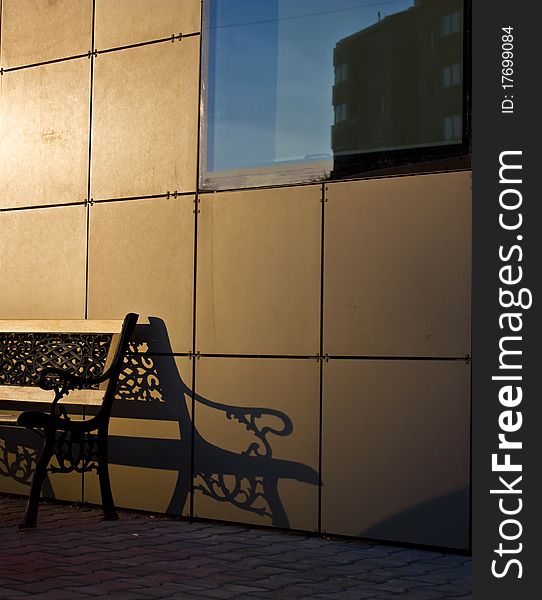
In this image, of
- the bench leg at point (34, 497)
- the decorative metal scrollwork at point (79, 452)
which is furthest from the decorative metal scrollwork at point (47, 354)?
the bench leg at point (34, 497)

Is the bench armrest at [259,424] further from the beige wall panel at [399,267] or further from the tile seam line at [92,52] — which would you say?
the tile seam line at [92,52]

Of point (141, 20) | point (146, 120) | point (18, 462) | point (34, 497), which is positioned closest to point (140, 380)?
point (34, 497)

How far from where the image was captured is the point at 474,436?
6.07 metres

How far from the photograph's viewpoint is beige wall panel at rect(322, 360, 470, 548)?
637cm

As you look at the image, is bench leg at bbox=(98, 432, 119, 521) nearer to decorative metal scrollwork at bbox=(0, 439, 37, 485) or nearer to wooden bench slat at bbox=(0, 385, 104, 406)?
wooden bench slat at bbox=(0, 385, 104, 406)

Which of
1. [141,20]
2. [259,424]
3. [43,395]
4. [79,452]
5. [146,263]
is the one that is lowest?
[79,452]

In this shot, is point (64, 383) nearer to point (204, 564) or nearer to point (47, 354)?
point (47, 354)

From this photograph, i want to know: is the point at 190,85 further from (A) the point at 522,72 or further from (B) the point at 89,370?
(A) the point at 522,72

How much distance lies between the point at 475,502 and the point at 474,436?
1.16 ft

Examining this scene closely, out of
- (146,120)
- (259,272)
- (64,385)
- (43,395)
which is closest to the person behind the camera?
(64,385)

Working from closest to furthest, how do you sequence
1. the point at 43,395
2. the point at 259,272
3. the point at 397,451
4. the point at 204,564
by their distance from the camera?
the point at 204,564, the point at 397,451, the point at 259,272, the point at 43,395

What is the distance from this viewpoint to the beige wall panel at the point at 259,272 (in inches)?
275

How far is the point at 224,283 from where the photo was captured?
731 cm

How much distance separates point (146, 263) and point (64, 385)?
3.57 ft
